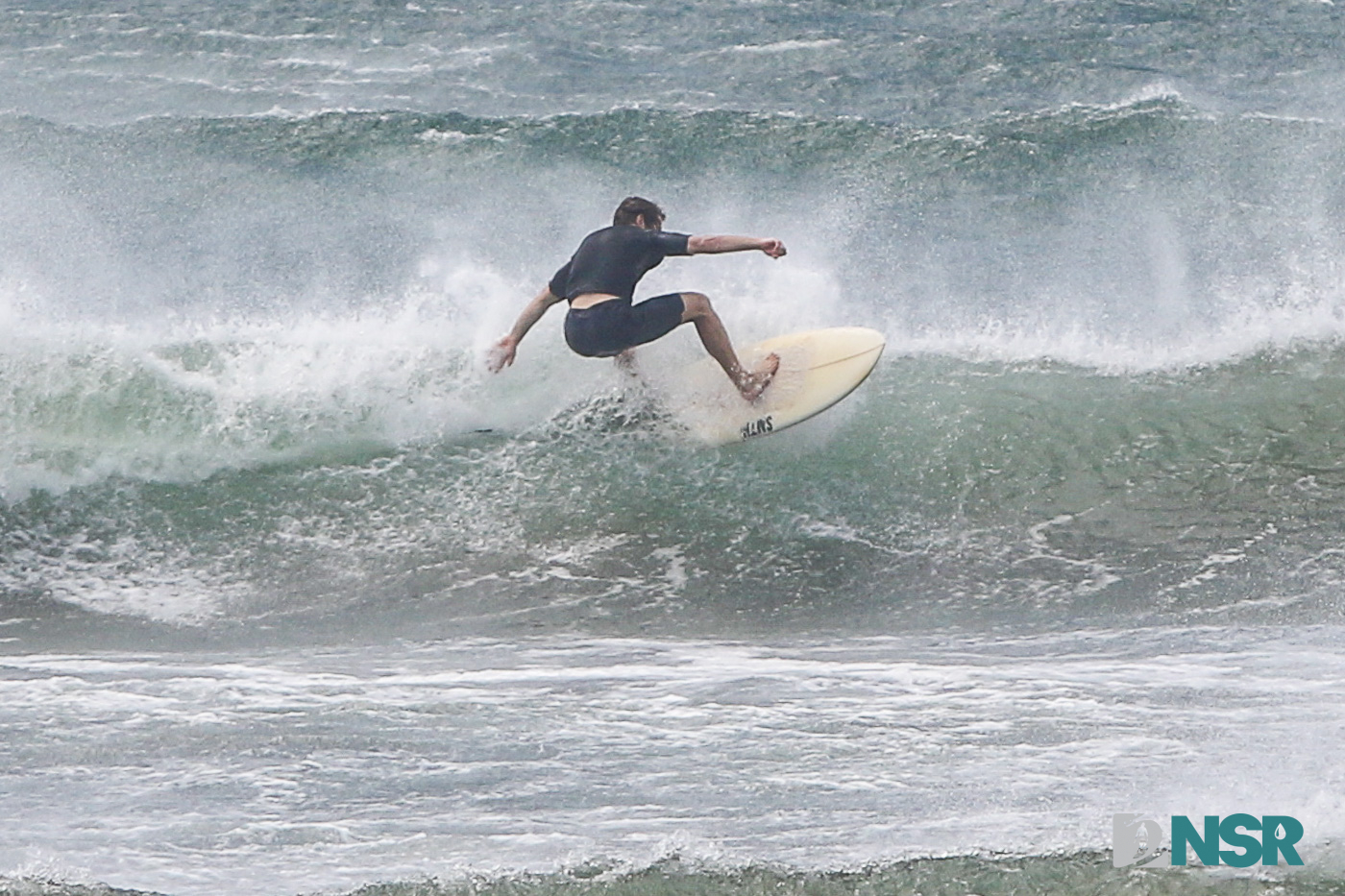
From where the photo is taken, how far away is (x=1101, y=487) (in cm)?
826

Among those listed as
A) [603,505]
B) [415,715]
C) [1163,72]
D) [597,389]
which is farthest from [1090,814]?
[1163,72]

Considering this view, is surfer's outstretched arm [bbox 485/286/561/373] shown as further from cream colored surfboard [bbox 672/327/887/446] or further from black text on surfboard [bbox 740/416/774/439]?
black text on surfboard [bbox 740/416/774/439]

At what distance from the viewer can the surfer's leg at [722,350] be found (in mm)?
8031

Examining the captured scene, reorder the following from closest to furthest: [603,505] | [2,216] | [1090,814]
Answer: [1090,814] < [603,505] < [2,216]

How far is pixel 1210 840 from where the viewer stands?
18.3 ft

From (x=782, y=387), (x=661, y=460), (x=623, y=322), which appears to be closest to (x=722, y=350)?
(x=782, y=387)

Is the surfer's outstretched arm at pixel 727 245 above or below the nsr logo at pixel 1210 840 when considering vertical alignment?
above

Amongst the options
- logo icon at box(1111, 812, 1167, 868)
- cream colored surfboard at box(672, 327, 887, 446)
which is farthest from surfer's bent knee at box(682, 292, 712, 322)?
logo icon at box(1111, 812, 1167, 868)

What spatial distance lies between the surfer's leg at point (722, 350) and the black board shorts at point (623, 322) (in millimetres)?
69

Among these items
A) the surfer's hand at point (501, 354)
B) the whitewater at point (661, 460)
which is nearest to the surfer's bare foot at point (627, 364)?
the whitewater at point (661, 460)

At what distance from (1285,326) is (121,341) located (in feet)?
22.9

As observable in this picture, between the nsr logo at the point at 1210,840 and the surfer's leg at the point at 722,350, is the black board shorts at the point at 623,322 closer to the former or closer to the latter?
the surfer's leg at the point at 722,350

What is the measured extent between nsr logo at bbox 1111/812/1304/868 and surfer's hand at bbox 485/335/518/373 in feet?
14.0

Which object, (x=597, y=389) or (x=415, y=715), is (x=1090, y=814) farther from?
(x=597, y=389)
